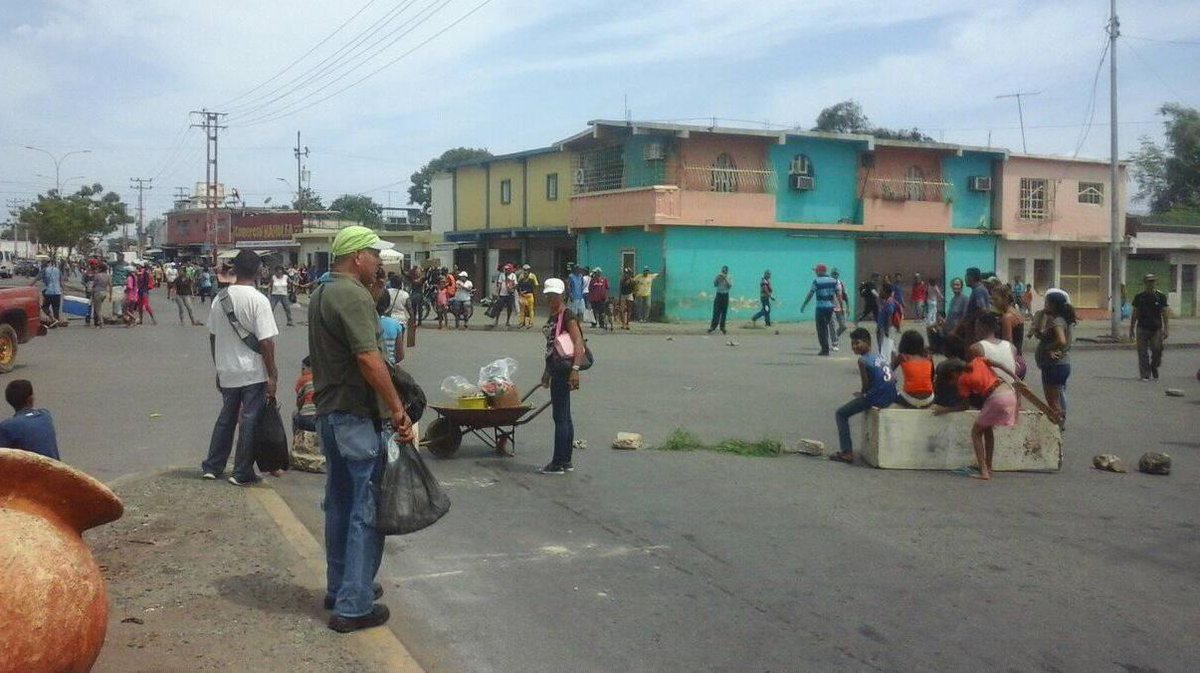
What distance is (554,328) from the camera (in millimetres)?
9562

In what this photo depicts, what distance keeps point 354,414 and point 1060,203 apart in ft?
127

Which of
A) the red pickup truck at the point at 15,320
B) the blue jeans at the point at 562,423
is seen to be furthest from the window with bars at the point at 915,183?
the blue jeans at the point at 562,423

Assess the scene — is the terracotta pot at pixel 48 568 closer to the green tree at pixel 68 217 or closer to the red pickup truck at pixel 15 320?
the red pickup truck at pixel 15 320

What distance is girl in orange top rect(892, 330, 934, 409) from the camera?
33.2 feet

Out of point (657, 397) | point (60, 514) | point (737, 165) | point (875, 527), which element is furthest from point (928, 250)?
point (60, 514)

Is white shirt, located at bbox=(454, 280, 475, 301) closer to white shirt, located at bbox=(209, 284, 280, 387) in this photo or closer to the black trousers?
the black trousers

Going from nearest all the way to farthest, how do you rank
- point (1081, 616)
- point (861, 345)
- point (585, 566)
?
point (1081, 616)
point (585, 566)
point (861, 345)

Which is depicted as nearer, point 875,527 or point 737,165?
point 875,527

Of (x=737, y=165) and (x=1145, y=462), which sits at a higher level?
(x=737, y=165)

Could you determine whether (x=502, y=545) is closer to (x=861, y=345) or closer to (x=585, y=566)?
(x=585, y=566)

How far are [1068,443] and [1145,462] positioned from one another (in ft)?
5.00

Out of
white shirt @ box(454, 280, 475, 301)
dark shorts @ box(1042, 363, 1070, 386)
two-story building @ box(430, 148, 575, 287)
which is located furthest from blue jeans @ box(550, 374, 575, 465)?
two-story building @ box(430, 148, 575, 287)

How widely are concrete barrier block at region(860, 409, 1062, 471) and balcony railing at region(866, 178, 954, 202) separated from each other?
2746 centimetres

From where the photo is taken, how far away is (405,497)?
5.05 meters
